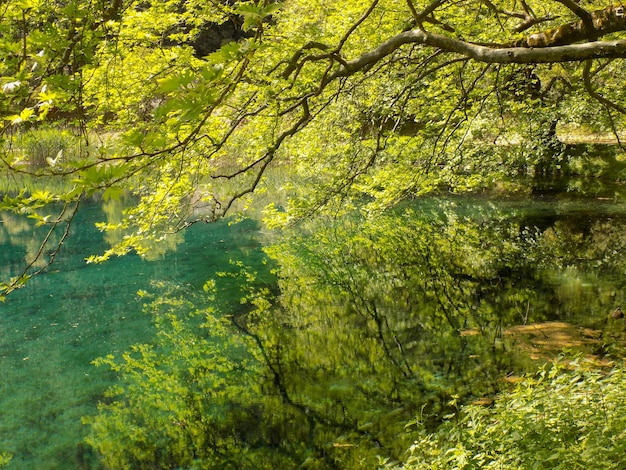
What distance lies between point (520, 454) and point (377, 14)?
792cm

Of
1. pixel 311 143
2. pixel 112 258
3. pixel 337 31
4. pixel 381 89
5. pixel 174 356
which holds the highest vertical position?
pixel 337 31

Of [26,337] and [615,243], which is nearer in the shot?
[26,337]

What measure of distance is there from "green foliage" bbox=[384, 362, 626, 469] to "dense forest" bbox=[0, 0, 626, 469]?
0.02m

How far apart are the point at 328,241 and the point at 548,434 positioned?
12.0 m

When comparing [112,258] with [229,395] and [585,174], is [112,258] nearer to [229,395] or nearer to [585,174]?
[229,395]

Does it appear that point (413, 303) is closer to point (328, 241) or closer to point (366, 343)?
point (366, 343)

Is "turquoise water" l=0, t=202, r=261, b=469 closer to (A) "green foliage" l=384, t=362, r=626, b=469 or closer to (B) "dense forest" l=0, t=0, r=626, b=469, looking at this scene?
(B) "dense forest" l=0, t=0, r=626, b=469

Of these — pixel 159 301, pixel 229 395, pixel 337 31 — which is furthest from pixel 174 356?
pixel 337 31

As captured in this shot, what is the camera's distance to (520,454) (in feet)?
12.2

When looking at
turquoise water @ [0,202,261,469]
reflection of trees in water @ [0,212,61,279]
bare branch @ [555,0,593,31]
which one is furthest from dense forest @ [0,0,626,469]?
reflection of trees in water @ [0,212,61,279]

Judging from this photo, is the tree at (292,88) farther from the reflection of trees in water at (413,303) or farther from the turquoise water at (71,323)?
the turquoise water at (71,323)

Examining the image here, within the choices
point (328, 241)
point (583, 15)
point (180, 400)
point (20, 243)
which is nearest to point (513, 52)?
point (583, 15)

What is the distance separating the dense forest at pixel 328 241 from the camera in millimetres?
2549

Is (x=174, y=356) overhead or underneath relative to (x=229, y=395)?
underneath
